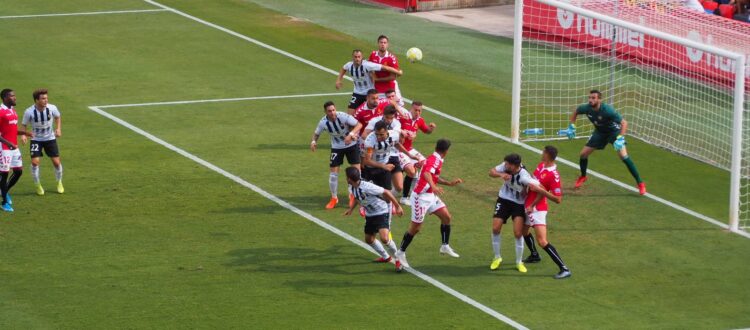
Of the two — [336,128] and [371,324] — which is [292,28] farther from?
[371,324]

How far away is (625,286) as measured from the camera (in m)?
19.8

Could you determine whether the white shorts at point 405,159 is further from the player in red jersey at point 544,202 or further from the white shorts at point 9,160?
the white shorts at point 9,160

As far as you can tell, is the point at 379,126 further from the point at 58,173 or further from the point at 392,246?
the point at 58,173

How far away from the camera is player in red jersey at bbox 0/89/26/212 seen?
74.5 feet

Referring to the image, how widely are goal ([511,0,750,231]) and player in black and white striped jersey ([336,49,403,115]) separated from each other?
10.9ft

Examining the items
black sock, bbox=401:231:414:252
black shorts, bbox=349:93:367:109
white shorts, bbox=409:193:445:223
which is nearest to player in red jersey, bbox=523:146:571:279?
white shorts, bbox=409:193:445:223

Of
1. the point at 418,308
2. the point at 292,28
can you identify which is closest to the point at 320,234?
the point at 418,308

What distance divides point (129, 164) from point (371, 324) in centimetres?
928

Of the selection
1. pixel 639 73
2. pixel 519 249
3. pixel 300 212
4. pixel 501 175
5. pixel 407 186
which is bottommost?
pixel 300 212

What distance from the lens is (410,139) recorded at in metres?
23.3

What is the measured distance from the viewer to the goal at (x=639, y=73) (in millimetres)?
27391

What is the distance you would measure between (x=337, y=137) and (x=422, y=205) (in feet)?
11.6

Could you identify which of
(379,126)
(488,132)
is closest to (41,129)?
(379,126)

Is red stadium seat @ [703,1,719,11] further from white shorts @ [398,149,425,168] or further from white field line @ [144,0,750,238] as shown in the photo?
white shorts @ [398,149,425,168]
